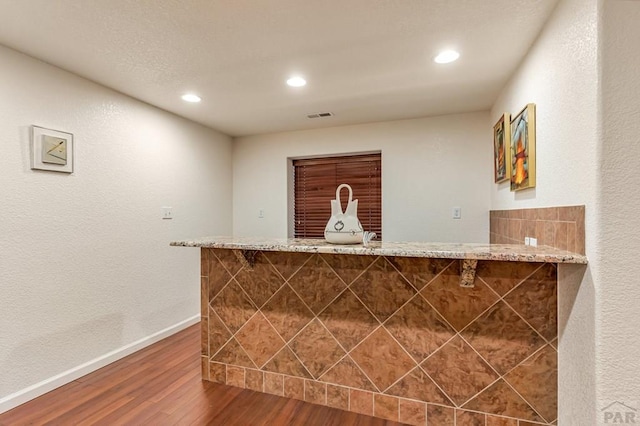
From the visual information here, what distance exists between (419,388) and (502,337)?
1.74ft

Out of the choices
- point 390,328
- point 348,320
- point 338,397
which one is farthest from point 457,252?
point 338,397

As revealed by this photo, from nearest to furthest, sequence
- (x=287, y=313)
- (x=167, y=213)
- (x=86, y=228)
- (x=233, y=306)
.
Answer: (x=287, y=313) < (x=233, y=306) < (x=86, y=228) < (x=167, y=213)

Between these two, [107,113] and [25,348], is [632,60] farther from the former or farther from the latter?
[25,348]

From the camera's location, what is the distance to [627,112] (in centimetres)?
118

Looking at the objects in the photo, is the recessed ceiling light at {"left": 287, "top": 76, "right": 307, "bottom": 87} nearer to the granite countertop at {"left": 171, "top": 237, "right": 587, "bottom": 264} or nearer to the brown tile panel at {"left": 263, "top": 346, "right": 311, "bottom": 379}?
the granite countertop at {"left": 171, "top": 237, "right": 587, "bottom": 264}

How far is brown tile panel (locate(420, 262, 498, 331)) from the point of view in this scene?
5.48ft

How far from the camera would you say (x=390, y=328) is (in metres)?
1.83

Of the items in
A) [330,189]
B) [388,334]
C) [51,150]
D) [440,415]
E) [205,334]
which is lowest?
[440,415]

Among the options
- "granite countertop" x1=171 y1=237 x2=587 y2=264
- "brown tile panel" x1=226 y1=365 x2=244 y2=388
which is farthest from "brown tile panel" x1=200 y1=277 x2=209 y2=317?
"granite countertop" x1=171 y1=237 x2=587 y2=264

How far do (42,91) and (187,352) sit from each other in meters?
2.27

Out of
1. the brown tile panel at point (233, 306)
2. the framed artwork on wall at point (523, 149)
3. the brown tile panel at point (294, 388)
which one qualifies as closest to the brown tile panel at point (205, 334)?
the brown tile panel at point (233, 306)

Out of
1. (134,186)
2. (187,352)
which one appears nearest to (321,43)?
(134,186)

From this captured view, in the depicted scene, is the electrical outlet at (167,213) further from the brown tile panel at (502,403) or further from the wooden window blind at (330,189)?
the brown tile panel at (502,403)

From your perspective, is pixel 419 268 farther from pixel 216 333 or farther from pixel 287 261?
pixel 216 333
